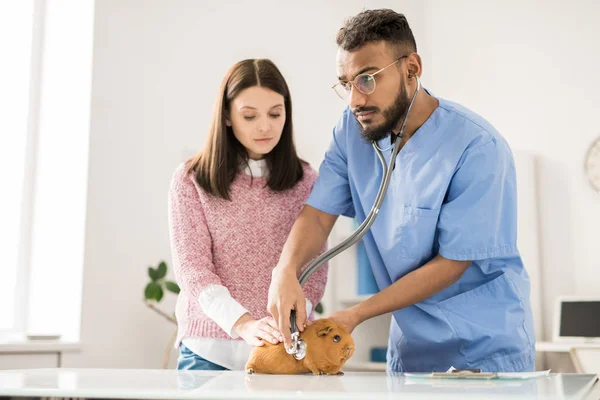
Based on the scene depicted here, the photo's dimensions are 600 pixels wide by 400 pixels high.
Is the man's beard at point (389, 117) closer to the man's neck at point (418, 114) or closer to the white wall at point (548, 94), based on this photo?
the man's neck at point (418, 114)

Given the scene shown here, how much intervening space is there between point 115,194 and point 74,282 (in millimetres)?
362

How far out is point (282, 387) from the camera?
2.97 ft

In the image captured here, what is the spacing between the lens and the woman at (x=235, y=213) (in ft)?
4.74

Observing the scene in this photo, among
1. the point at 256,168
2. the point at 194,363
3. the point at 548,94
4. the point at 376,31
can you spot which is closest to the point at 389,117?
the point at 376,31

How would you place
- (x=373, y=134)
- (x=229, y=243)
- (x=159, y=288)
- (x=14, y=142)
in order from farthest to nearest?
(x=14, y=142) < (x=159, y=288) < (x=229, y=243) < (x=373, y=134)

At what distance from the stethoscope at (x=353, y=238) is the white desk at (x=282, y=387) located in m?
0.10

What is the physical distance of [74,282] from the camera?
262 cm

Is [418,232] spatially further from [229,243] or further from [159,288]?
[159,288]

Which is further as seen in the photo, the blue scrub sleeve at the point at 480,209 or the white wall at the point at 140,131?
the white wall at the point at 140,131

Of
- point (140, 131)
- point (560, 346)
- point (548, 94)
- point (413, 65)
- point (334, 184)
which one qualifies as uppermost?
point (548, 94)

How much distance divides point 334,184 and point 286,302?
1.21 ft

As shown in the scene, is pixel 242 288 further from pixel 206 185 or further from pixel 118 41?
pixel 118 41

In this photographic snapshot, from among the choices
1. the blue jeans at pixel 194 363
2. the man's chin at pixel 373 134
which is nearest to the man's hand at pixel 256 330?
the blue jeans at pixel 194 363

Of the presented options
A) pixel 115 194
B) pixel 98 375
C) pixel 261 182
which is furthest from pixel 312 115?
pixel 98 375
